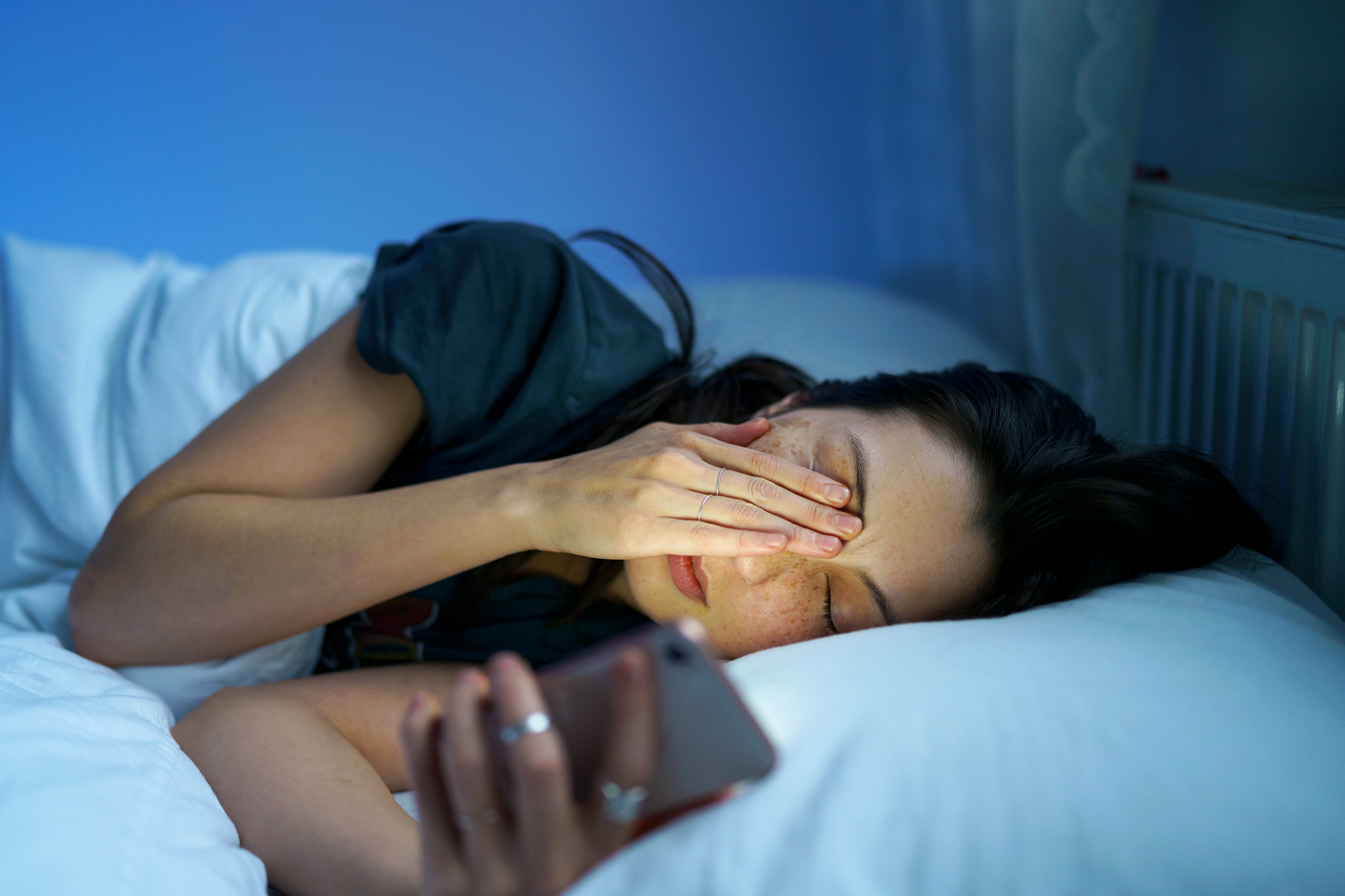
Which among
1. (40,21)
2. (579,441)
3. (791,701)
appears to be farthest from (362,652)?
(40,21)

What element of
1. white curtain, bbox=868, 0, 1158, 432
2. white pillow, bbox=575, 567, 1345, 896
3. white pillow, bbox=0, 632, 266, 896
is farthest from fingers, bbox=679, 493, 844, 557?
white curtain, bbox=868, 0, 1158, 432

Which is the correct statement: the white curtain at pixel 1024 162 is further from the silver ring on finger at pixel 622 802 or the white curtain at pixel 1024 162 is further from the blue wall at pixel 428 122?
the silver ring on finger at pixel 622 802

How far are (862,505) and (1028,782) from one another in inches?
11.5

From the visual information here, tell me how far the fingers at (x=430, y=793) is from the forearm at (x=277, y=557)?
397 millimetres

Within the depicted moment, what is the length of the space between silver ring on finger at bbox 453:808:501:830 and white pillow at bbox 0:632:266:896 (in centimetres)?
25

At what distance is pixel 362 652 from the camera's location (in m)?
1.07

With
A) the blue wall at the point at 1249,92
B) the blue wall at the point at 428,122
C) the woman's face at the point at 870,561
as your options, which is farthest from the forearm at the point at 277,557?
the blue wall at the point at 428,122

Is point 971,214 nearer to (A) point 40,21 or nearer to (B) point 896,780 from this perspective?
(B) point 896,780

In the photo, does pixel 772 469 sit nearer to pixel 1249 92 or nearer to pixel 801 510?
pixel 801 510

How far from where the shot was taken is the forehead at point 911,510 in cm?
75

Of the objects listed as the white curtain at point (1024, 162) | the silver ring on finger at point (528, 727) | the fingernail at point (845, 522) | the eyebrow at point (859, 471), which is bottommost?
the fingernail at point (845, 522)

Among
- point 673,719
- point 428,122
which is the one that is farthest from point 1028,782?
point 428,122

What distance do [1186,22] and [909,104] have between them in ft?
1.89

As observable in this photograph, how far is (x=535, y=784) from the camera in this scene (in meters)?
0.44
